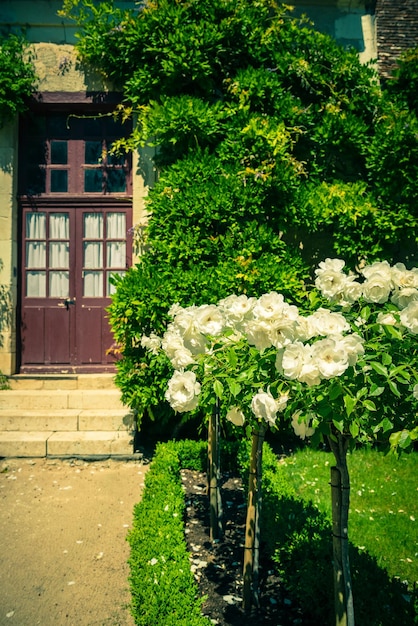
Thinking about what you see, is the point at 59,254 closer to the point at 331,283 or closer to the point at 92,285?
the point at 92,285

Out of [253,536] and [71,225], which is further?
[71,225]

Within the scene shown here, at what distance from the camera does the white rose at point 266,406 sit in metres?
1.99

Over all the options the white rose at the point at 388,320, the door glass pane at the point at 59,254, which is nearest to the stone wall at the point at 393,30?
the door glass pane at the point at 59,254

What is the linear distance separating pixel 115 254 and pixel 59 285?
0.96 metres

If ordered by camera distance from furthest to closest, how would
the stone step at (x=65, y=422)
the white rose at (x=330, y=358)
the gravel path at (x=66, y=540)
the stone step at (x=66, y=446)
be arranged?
the stone step at (x=65, y=422)
the stone step at (x=66, y=446)
the gravel path at (x=66, y=540)
the white rose at (x=330, y=358)

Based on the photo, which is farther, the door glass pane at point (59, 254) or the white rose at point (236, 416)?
the door glass pane at point (59, 254)

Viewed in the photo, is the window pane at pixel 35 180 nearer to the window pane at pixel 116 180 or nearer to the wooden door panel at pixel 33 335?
the window pane at pixel 116 180

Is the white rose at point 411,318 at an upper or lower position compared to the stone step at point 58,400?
upper

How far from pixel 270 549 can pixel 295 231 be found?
178 inches

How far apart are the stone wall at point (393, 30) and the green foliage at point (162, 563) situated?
21.9 feet

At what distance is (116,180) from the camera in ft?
24.6

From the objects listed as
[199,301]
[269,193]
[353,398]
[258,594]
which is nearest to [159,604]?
[258,594]

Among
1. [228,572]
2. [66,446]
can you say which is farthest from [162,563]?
[66,446]

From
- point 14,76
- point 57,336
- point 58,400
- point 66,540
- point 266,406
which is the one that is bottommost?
point 66,540
